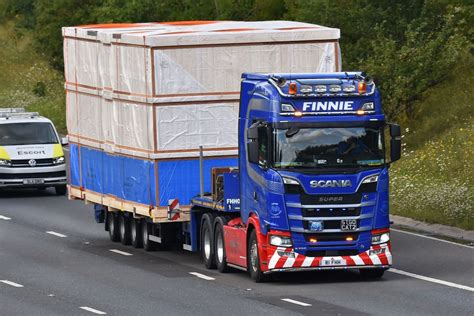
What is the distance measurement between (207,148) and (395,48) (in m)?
18.3

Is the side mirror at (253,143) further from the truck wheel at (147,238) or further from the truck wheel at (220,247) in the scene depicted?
the truck wheel at (147,238)

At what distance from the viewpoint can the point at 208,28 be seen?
27734 mm

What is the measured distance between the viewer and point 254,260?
78.9 ft

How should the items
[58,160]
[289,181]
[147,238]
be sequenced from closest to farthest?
1. [289,181]
2. [147,238]
3. [58,160]

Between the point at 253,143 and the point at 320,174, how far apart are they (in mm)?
1083

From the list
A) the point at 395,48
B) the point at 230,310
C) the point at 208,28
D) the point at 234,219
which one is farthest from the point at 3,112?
the point at 230,310

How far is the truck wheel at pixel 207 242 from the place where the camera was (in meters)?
25.8

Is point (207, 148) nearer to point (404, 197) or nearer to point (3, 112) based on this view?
point (404, 197)

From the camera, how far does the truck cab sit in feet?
76.4

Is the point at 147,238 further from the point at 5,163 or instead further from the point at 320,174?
the point at 5,163

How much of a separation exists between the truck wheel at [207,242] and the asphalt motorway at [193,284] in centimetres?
24

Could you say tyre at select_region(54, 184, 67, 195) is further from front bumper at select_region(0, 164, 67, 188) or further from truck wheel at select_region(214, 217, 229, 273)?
truck wheel at select_region(214, 217, 229, 273)

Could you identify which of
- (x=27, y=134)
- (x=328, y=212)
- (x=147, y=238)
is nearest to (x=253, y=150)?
(x=328, y=212)

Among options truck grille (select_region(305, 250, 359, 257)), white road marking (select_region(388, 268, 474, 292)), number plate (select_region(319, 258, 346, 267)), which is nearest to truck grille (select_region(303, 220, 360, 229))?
truck grille (select_region(305, 250, 359, 257))
